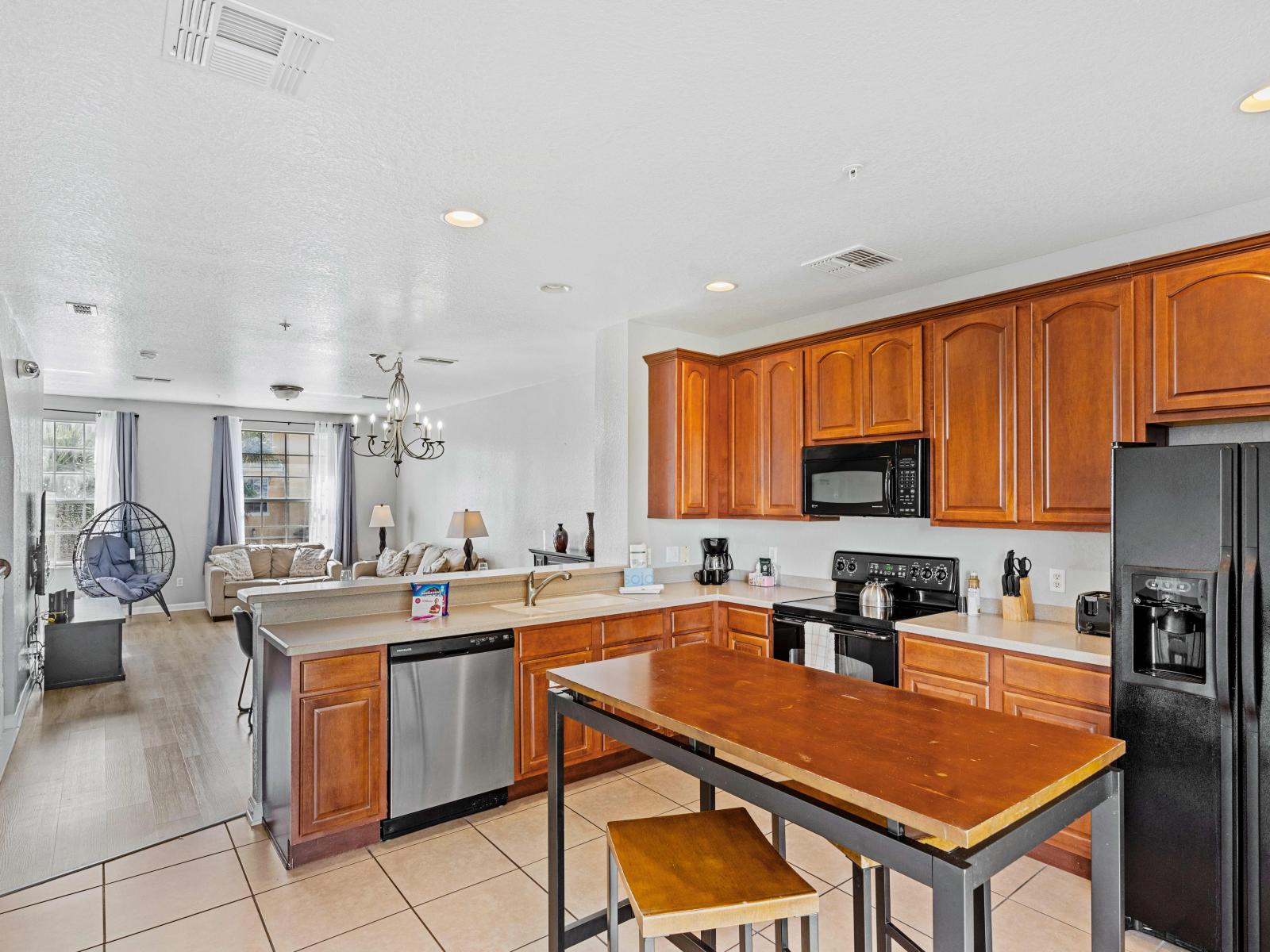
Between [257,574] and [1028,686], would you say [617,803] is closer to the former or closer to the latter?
[1028,686]

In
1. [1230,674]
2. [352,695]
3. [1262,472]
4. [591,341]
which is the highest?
[591,341]

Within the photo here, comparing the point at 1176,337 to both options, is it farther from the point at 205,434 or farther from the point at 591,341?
the point at 205,434

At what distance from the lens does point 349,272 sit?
356 cm

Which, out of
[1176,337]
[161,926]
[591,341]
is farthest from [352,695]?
[1176,337]

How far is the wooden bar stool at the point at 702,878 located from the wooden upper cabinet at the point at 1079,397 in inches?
82.0

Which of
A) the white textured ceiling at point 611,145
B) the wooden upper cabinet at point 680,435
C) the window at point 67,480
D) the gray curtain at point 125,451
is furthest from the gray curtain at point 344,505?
the wooden upper cabinet at point 680,435

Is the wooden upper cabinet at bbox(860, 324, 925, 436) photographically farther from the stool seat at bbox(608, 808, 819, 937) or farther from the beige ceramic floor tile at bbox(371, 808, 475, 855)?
the beige ceramic floor tile at bbox(371, 808, 475, 855)

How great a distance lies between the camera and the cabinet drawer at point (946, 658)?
2982 mm

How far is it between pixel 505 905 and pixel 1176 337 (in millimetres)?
3320

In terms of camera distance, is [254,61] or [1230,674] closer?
[254,61]

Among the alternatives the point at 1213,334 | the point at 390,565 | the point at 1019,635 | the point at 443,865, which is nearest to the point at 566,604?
the point at 443,865

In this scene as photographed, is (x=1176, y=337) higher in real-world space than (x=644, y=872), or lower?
higher

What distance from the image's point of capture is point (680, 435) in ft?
14.6

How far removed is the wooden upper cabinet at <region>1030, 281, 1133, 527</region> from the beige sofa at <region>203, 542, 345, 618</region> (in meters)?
7.28
